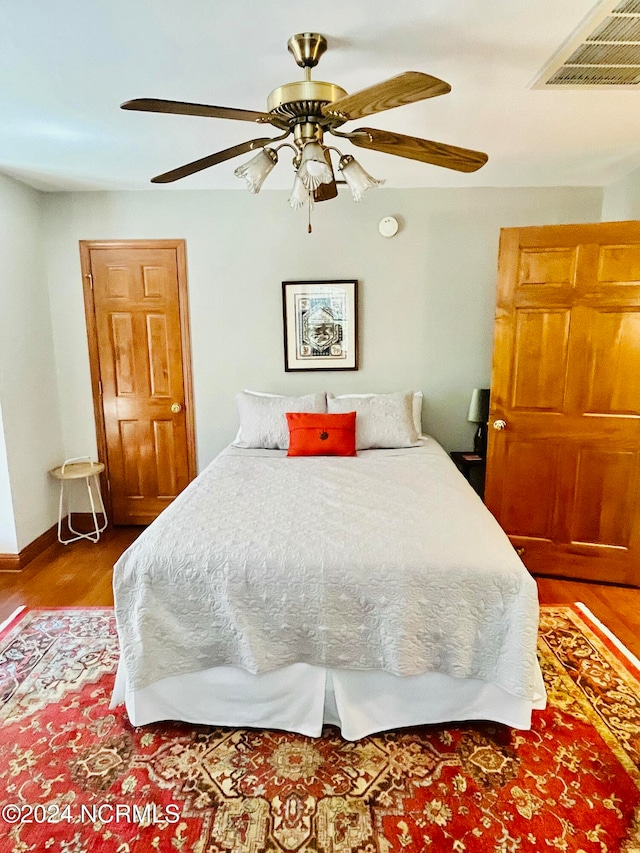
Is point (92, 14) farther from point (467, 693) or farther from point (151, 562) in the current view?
point (467, 693)

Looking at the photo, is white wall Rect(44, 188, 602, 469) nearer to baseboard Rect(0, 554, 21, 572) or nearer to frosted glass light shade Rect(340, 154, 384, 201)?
baseboard Rect(0, 554, 21, 572)

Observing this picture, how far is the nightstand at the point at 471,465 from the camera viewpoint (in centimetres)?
351

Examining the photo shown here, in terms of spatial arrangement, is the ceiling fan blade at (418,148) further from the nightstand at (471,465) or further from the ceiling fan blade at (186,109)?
the nightstand at (471,465)

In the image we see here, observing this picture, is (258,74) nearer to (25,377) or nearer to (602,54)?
(602,54)

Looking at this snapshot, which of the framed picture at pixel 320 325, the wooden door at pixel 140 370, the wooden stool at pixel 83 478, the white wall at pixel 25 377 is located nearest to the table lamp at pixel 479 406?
the framed picture at pixel 320 325

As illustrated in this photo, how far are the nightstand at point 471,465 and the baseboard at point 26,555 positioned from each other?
9.59ft

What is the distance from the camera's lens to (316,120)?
161cm

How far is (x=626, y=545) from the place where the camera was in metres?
3.05

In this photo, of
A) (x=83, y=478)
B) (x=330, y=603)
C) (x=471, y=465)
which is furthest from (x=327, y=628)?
(x=83, y=478)

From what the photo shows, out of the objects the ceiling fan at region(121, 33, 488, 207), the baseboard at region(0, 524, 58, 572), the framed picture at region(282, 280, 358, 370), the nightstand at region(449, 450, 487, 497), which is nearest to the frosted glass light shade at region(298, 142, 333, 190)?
the ceiling fan at region(121, 33, 488, 207)

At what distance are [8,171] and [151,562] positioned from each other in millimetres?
2665

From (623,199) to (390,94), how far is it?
2711 mm

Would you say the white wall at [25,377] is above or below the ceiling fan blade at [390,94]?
below

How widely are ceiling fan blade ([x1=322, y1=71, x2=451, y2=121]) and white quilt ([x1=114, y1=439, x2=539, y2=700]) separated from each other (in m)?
1.43
